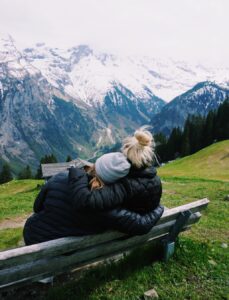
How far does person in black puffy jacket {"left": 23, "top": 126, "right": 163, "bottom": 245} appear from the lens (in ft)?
23.2

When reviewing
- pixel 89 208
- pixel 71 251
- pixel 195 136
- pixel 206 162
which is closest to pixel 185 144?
pixel 195 136

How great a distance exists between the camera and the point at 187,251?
1001 cm

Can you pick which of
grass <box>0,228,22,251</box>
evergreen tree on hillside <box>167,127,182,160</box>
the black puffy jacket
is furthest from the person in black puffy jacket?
evergreen tree on hillside <box>167,127,182,160</box>

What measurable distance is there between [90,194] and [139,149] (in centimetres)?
135

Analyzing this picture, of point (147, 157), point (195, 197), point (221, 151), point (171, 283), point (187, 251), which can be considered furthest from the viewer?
point (221, 151)

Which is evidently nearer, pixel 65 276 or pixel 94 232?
pixel 94 232

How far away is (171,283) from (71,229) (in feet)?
9.71

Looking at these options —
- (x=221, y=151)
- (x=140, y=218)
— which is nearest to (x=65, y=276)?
(x=140, y=218)

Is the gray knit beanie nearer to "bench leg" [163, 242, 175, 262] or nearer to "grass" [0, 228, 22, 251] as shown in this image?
"bench leg" [163, 242, 175, 262]

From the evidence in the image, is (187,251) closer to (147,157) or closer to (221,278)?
(221,278)

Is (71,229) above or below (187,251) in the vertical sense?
above

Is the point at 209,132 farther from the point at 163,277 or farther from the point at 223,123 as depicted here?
the point at 163,277

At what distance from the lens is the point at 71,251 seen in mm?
7465

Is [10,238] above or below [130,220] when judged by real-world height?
below
